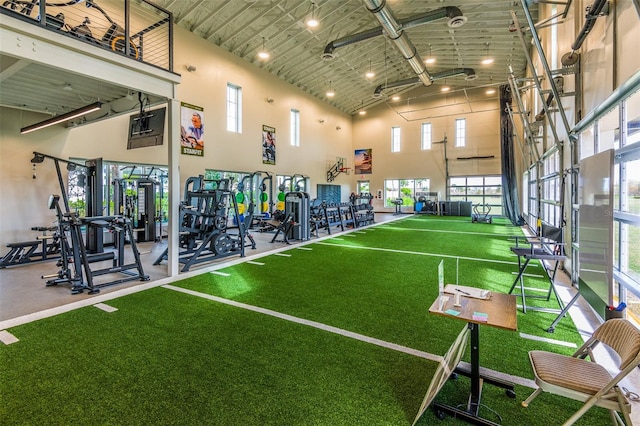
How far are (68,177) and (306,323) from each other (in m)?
7.39

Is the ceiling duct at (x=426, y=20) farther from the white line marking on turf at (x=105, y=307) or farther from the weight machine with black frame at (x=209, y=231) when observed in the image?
the white line marking on turf at (x=105, y=307)

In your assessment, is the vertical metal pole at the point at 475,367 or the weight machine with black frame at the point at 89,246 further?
the weight machine with black frame at the point at 89,246

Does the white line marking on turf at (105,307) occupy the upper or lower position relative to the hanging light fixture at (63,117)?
lower

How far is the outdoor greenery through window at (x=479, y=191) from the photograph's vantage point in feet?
51.7

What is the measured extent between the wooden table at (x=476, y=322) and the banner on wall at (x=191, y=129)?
9.26m

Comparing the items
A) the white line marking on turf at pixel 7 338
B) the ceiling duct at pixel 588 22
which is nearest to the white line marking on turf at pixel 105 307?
the white line marking on turf at pixel 7 338

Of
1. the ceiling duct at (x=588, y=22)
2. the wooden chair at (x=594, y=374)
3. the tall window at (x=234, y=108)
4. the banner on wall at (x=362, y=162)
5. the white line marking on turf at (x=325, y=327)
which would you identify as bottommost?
the white line marking on turf at (x=325, y=327)

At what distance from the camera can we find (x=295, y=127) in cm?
1460

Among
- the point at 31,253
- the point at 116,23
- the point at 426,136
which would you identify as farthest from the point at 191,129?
the point at 426,136

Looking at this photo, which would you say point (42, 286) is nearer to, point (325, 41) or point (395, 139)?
point (325, 41)

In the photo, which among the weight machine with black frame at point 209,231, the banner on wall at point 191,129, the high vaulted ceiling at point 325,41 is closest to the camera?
the high vaulted ceiling at point 325,41

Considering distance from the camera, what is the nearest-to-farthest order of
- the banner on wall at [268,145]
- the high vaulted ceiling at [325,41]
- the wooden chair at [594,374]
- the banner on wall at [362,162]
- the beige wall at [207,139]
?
the wooden chair at [594,374], the high vaulted ceiling at [325,41], the beige wall at [207,139], the banner on wall at [268,145], the banner on wall at [362,162]

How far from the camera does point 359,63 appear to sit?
13094 mm

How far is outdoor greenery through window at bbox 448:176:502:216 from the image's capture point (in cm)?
1575
